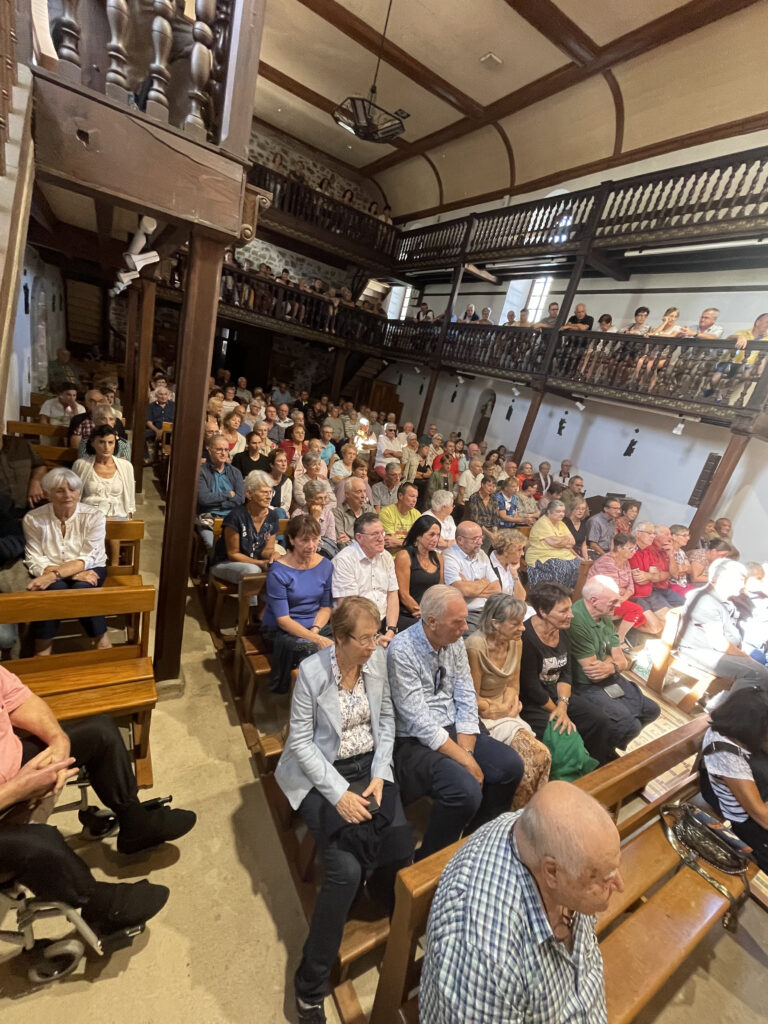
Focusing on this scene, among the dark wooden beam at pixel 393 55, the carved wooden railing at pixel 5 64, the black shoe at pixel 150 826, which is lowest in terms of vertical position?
the black shoe at pixel 150 826

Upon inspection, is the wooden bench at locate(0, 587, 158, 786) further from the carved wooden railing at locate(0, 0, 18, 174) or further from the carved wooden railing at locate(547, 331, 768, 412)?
the carved wooden railing at locate(547, 331, 768, 412)

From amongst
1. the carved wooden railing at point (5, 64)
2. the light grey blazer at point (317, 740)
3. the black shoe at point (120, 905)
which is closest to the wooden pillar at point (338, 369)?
the carved wooden railing at point (5, 64)

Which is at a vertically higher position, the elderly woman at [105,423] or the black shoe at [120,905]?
the elderly woman at [105,423]

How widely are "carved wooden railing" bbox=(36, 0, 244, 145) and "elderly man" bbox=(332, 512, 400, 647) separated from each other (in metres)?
2.26

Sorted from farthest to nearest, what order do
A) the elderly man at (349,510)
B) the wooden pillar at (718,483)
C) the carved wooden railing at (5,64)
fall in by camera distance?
the wooden pillar at (718,483), the elderly man at (349,510), the carved wooden railing at (5,64)

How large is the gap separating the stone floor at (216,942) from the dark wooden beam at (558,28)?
10.1 meters

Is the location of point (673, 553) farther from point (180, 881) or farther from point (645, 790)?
point (180, 881)

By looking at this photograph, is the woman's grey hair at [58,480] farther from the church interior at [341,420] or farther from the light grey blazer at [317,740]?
the light grey blazer at [317,740]

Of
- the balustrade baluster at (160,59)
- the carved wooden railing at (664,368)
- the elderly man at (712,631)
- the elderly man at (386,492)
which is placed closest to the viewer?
the balustrade baluster at (160,59)

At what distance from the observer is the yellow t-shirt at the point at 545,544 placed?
4.87m

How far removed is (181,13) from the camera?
229 centimetres

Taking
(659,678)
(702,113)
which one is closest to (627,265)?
(702,113)

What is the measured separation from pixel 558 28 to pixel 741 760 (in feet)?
32.3

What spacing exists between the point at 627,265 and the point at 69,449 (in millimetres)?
10179
